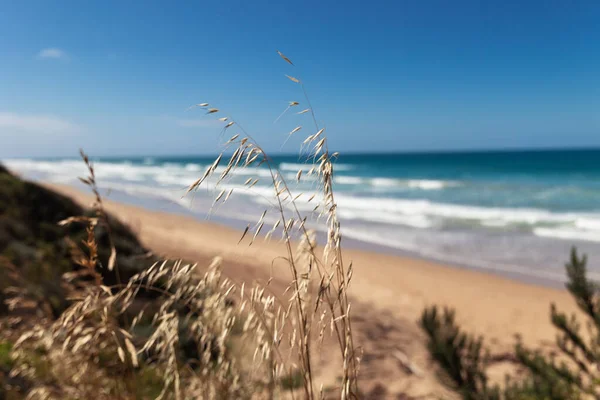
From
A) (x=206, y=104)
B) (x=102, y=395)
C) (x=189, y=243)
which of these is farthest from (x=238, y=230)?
(x=206, y=104)

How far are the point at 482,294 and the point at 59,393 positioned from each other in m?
8.05

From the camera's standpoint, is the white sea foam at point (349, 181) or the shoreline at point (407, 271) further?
the white sea foam at point (349, 181)

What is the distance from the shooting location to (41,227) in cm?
689

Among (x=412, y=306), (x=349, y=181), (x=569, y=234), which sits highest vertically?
(x=569, y=234)

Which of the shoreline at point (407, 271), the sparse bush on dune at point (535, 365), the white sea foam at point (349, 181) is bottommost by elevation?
the white sea foam at point (349, 181)

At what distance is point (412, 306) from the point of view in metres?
8.65

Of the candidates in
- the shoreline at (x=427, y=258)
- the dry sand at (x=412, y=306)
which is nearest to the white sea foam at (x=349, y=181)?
the shoreline at (x=427, y=258)

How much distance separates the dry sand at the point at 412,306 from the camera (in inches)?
200

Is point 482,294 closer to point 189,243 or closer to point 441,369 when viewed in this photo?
point 441,369

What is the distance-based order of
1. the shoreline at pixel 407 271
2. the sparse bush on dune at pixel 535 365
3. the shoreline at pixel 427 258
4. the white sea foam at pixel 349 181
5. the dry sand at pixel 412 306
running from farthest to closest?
the white sea foam at pixel 349 181, the shoreline at pixel 427 258, the shoreline at pixel 407 271, the dry sand at pixel 412 306, the sparse bush on dune at pixel 535 365

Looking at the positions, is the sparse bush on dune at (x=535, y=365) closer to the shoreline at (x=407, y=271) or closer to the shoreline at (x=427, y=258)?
the shoreline at (x=427, y=258)

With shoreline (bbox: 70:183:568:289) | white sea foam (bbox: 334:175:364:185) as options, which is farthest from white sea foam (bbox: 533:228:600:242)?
white sea foam (bbox: 334:175:364:185)

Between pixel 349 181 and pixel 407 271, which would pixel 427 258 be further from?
pixel 349 181

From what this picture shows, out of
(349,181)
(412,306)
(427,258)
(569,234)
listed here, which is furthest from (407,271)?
(349,181)
